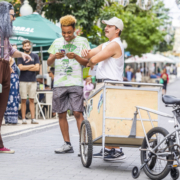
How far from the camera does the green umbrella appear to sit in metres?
11.5

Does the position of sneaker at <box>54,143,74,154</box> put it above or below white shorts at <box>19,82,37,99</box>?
below

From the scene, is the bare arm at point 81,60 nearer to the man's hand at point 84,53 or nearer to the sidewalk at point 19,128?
the man's hand at point 84,53

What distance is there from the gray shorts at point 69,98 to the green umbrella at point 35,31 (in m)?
5.29

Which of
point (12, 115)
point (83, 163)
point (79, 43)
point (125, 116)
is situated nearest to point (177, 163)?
point (125, 116)

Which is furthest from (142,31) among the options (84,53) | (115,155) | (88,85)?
(115,155)

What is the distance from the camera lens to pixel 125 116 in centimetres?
509

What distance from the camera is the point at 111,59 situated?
5496 millimetres

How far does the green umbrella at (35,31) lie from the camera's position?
11.5 meters

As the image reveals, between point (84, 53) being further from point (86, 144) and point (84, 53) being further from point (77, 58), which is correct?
point (86, 144)

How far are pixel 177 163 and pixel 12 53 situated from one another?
10.4ft

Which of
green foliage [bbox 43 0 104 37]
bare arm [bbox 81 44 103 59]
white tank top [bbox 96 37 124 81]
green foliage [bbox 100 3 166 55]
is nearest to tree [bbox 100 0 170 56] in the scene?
green foliage [bbox 100 3 166 55]

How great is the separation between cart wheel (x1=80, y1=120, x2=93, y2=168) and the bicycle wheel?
0.64 m

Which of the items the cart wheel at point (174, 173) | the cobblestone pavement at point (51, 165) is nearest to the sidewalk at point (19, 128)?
the cobblestone pavement at point (51, 165)

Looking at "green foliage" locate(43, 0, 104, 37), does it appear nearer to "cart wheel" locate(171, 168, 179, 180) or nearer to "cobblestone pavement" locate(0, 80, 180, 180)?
"cobblestone pavement" locate(0, 80, 180, 180)
